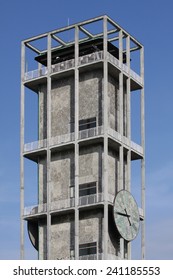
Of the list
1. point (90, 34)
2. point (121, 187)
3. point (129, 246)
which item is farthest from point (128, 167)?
point (90, 34)

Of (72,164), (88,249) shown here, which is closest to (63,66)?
(72,164)

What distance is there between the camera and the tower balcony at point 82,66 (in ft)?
312

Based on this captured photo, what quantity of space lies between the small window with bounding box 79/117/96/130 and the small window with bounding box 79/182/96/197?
6449 millimetres

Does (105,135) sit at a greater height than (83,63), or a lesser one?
lesser

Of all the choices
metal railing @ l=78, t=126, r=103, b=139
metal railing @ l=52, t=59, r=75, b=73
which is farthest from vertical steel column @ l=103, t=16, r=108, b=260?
metal railing @ l=52, t=59, r=75, b=73

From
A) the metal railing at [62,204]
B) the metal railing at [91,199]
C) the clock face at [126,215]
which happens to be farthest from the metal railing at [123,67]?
the metal railing at [62,204]

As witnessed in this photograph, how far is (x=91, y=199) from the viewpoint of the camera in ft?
299

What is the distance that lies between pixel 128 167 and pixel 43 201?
10.1m

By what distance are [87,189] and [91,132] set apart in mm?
6121

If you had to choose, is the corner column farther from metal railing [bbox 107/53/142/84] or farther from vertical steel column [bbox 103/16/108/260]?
metal railing [bbox 107/53/142/84]

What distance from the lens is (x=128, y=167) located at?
95.8 meters

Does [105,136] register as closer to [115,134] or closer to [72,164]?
[115,134]

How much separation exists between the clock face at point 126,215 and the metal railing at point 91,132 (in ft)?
22.1
